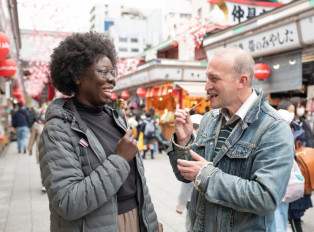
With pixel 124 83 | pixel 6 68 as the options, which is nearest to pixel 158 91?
pixel 124 83

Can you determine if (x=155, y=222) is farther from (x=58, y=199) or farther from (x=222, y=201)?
(x=58, y=199)

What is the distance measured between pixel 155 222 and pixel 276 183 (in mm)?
897

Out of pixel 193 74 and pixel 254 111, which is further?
pixel 193 74

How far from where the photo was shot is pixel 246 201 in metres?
1.44

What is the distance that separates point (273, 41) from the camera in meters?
7.50

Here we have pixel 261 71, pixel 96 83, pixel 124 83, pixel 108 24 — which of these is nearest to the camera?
pixel 96 83

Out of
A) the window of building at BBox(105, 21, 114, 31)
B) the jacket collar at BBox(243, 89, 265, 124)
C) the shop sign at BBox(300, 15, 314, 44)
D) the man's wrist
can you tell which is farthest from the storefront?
the window of building at BBox(105, 21, 114, 31)

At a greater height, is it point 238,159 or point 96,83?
point 96,83

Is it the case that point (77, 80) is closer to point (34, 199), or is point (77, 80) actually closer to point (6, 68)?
point (34, 199)

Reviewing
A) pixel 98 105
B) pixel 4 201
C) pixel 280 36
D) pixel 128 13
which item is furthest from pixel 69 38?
pixel 128 13

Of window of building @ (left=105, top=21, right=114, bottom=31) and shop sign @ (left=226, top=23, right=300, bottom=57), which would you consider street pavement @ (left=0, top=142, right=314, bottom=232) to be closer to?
shop sign @ (left=226, top=23, right=300, bottom=57)

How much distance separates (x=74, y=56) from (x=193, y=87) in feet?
38.6

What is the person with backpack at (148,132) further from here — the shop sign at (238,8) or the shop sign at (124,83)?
the shop sign at (124,83)

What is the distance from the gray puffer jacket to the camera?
4.84ft
